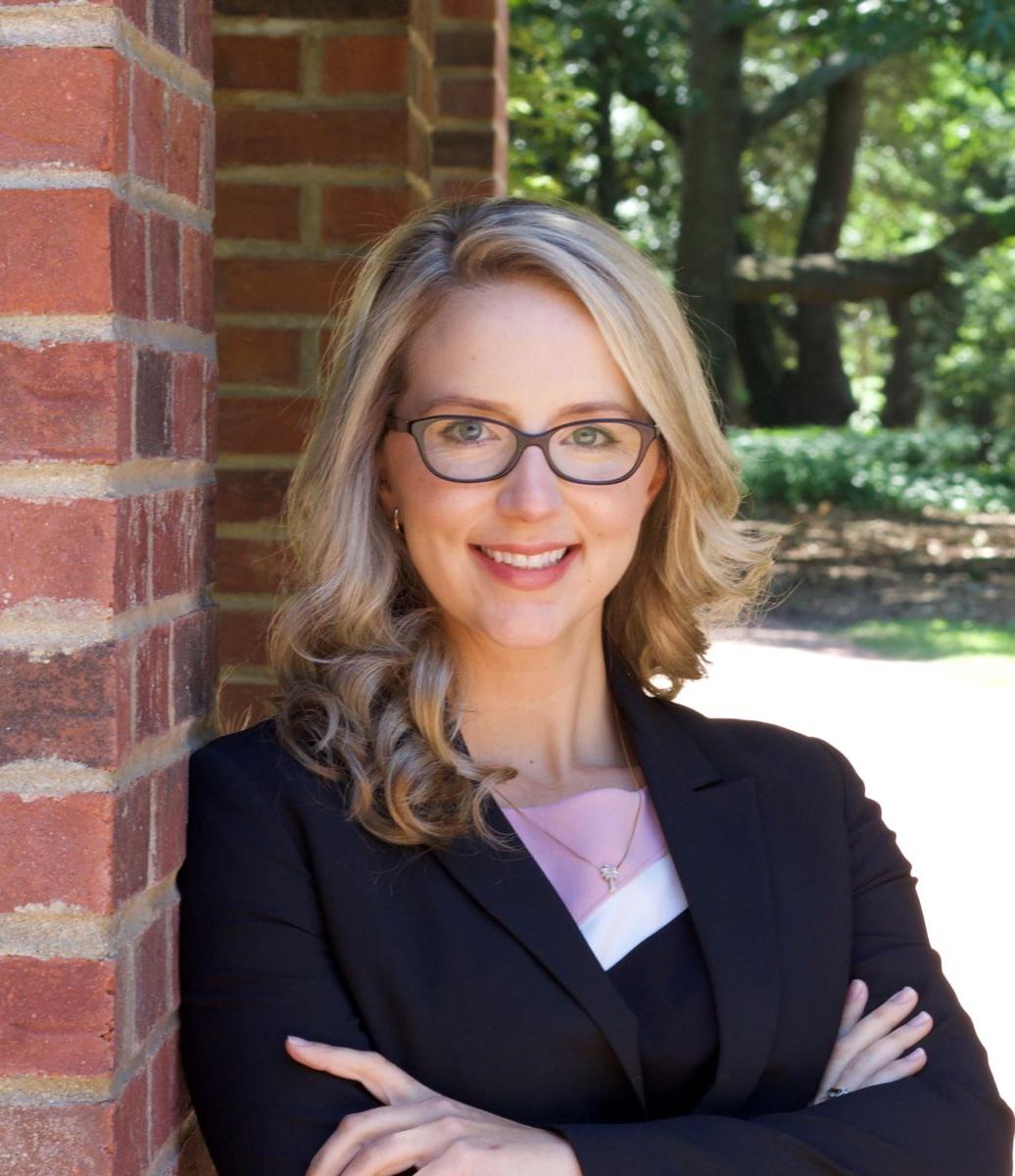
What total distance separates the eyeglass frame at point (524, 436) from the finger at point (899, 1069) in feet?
Result: 2.72

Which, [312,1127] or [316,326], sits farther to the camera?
[316,326]

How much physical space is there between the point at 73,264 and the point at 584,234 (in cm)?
90

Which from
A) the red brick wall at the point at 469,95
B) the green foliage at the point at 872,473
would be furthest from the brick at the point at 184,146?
the green foliage at the point at 872,473

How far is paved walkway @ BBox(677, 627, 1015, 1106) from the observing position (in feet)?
17.6

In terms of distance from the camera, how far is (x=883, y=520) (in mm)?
18203

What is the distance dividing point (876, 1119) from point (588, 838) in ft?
1.68

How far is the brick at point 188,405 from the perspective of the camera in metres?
1.71

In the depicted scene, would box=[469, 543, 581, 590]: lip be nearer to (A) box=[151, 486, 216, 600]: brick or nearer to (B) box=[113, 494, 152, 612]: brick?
(A) box=[151, 486, 216, 600]: brick

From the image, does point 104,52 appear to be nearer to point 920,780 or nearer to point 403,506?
point 403,506

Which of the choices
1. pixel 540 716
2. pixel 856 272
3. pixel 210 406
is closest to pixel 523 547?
pixel 540 716

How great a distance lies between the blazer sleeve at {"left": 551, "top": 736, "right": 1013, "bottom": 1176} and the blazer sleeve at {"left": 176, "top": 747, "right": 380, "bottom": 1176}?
0.93ft

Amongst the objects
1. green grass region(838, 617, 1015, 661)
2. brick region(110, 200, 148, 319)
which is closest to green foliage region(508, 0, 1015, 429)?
green grass region(838, 617, 1015, 661)

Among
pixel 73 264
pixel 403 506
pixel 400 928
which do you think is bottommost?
pixel 400 928

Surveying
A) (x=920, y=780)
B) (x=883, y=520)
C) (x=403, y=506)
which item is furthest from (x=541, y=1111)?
(x=883, y=520)
